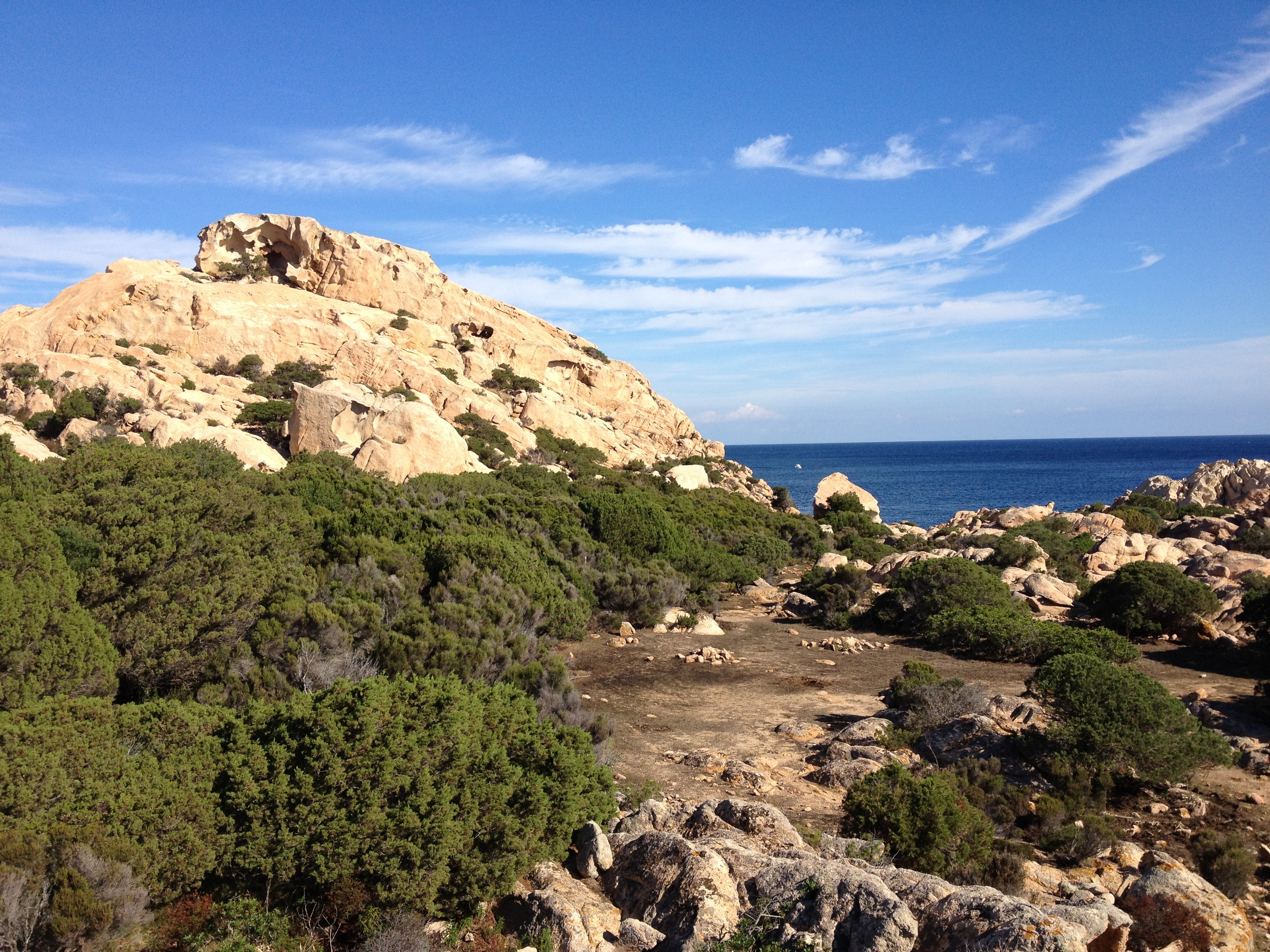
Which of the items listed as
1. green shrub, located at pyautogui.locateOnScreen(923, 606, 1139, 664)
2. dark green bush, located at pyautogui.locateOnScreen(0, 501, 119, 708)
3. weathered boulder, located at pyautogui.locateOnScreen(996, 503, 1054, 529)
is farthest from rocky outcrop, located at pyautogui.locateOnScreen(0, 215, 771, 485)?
green shrub, located at pyautogui.locateOnScreen(923, 606, 1139, 664)

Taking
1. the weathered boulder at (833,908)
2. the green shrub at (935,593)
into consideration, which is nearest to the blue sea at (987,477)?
the green shrub at (935,593)

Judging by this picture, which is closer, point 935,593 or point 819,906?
point 819,906

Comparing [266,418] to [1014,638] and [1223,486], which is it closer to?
[1014,638]

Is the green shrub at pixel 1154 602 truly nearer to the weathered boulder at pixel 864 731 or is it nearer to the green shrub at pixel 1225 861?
the weathered boulder at pixel 864 731

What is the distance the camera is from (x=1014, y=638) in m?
17.8

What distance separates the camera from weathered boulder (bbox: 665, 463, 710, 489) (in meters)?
41.5

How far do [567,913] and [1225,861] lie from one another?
22.8 feet

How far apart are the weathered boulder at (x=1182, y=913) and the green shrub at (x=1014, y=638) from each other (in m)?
9.52

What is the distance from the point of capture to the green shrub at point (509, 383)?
45.9 meters

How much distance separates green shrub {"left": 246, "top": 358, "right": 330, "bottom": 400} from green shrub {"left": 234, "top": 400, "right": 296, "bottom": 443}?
2.78 meters

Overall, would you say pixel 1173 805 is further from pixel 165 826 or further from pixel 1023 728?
pixel 165 826

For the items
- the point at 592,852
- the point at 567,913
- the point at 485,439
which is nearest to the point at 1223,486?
the point at 485,439

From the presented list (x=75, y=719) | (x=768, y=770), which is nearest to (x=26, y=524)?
(x=75, y=719)

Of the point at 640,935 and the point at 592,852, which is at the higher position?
the point at 592,852
